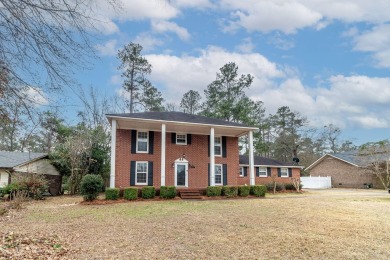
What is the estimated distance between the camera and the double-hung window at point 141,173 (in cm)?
1973

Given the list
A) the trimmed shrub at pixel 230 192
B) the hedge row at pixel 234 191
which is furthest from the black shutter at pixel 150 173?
the trimmed shrub at pixel 230 192

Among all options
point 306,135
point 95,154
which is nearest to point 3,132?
point 95,154

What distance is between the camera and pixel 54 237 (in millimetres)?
7094

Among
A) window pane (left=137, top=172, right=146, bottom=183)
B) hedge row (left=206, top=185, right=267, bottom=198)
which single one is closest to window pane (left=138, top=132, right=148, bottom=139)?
window pane (left=137, top=172, right=146, bottom=183)

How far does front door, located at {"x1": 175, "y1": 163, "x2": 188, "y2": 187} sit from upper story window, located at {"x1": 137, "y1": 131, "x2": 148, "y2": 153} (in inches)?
102

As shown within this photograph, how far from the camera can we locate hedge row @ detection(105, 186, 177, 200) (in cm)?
1597

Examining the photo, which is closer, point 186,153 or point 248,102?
point 186,153

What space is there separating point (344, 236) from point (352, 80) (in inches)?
715

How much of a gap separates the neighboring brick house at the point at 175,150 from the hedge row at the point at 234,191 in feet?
4.15

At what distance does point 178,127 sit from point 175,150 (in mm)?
1878

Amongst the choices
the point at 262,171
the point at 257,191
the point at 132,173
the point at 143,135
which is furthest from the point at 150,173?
the point at 262,171

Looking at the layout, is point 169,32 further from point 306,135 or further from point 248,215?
point 306,135

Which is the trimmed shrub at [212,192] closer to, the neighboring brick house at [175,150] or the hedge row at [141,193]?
the neighboring brick house at [175,150]

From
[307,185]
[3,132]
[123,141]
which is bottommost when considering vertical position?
[307,185]
